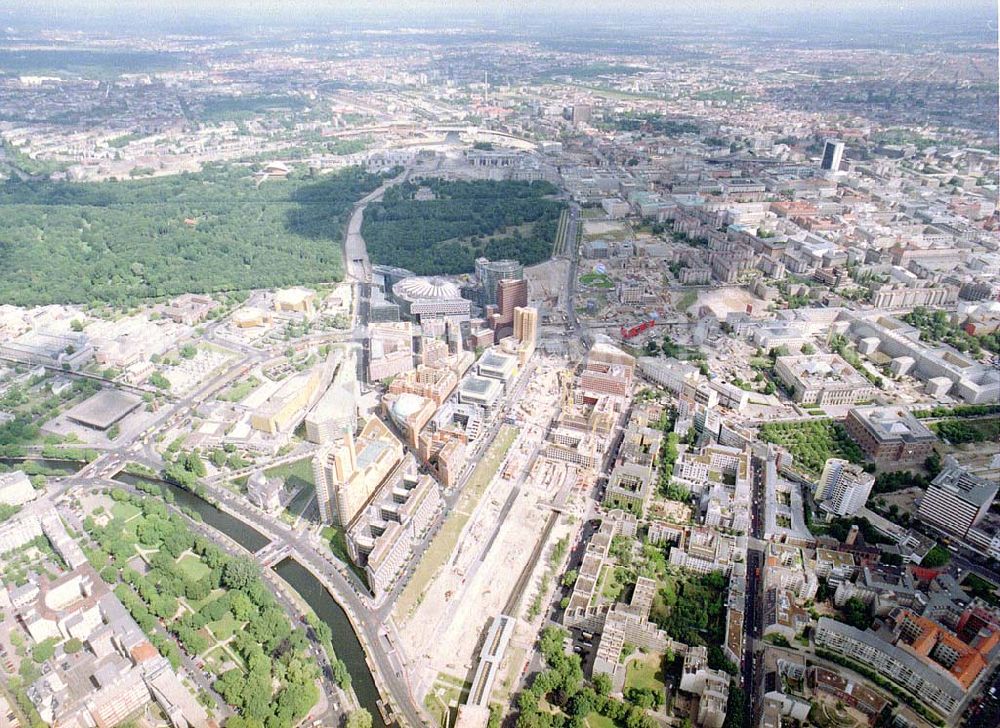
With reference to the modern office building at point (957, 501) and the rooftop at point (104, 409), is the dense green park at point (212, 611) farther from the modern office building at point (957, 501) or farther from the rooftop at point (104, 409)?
the modern office building at point (957, 501)

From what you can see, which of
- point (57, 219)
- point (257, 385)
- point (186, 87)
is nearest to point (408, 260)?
point (257, 385)

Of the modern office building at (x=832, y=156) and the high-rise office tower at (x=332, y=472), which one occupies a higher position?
the modern office building at (x=832, y=156)

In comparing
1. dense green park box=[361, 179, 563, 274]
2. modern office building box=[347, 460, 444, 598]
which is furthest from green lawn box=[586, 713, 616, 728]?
dense green park box=[361, 179, 563, 274]

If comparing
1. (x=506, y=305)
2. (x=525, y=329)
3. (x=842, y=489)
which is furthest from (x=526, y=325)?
(x=842, y=489)

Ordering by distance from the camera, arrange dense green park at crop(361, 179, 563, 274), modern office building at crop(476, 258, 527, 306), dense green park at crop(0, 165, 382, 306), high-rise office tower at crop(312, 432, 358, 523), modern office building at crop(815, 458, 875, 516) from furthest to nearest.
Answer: dense green park at crop(361, 179, 563, 274), dense green park at crop(0, 165, 382, 306), modern office building at crop(476, 258, 527, 306), modern office building at crop(815, 458, 875, 516), high-rise office tower at crop(312, 432, 358, 523)

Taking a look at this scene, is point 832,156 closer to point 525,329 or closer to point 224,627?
point 525,329

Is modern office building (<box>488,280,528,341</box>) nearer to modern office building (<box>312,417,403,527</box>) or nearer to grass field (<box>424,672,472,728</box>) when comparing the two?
modern office building (<box>312,417,403,527</box>)

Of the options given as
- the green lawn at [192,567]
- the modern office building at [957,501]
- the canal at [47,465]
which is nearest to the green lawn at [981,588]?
the modern office building at [957,501]
